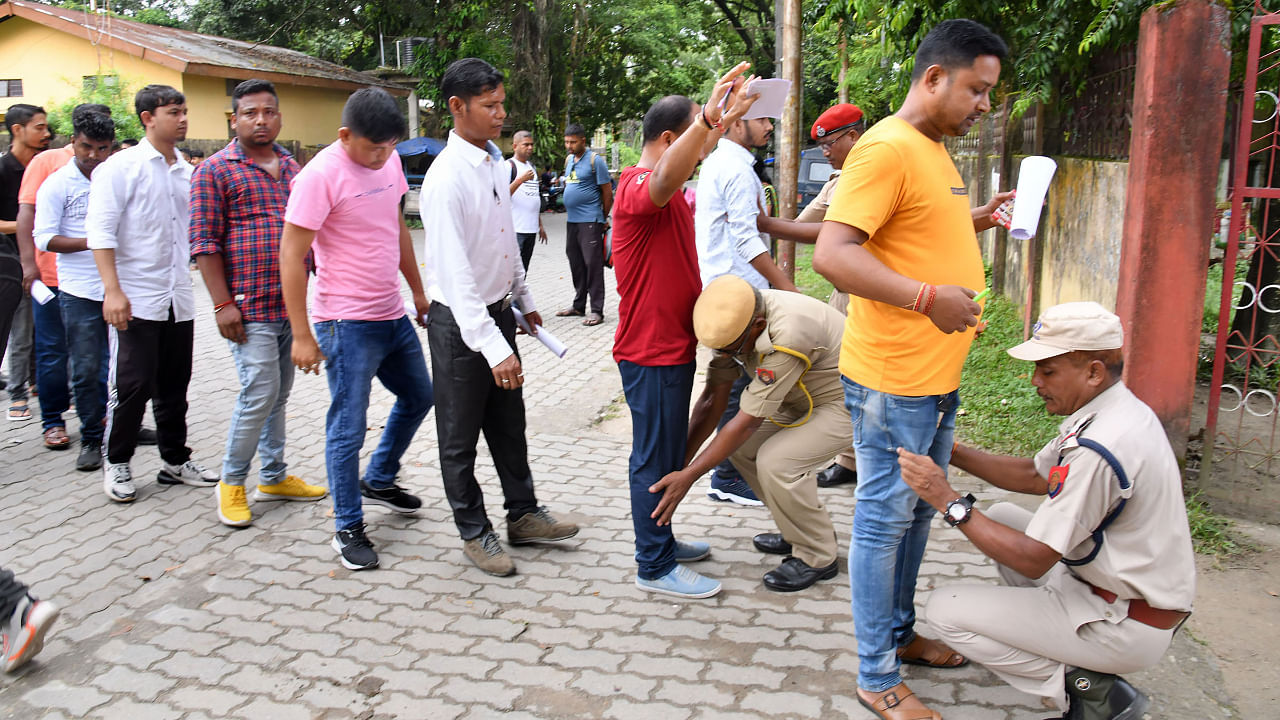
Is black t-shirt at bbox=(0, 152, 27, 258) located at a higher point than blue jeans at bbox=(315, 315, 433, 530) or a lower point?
higher

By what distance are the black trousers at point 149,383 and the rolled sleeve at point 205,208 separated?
0.79 metres

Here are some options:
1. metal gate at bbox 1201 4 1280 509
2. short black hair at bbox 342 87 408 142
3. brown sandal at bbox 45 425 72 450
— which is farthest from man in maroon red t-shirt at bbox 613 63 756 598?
brown sandal at bbox 45 425 72 450

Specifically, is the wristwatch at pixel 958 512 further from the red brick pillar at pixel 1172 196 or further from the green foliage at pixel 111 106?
the green foliage at pixel 111 106

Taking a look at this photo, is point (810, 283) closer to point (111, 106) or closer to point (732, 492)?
point (732, 492)

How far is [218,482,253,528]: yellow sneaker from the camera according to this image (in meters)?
4.27

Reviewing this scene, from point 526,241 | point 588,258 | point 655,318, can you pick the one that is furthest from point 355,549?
point 526,241

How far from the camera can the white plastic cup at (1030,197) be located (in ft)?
10.3

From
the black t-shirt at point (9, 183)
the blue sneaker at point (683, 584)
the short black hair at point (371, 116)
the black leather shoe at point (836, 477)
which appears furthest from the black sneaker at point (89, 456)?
the black leather shoe at point (836, 477)

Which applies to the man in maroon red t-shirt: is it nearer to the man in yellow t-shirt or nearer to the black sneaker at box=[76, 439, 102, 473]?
the man in yellow t-shirt

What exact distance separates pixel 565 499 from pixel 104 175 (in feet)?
8.74

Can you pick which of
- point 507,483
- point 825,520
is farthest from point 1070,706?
point 507,483

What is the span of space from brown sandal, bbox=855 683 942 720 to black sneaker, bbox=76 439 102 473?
14.4ft

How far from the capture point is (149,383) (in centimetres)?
457

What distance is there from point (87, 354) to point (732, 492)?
11.8 feet
